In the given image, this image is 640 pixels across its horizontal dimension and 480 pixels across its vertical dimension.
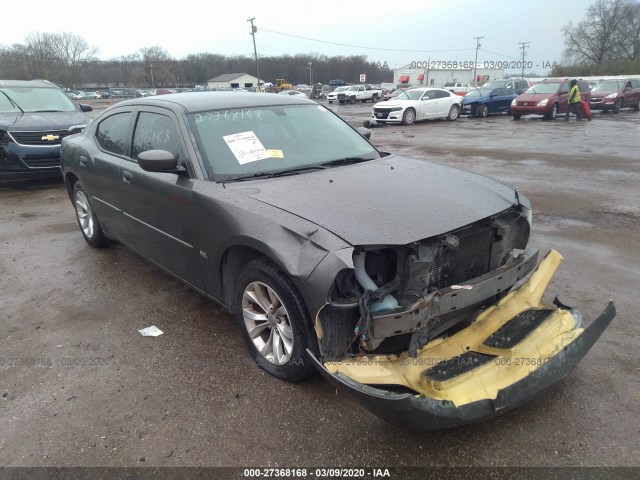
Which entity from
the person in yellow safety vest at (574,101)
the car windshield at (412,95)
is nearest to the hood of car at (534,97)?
the person in yellow safety vest at (574,101)

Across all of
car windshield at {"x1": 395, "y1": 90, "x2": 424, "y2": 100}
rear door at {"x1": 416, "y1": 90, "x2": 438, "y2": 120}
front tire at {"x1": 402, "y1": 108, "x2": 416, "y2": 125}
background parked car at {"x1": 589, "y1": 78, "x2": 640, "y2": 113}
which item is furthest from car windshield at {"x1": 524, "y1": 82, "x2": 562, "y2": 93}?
background parked car at {"x1": 589, "y1": 78, "x2": 640, "y2": 113}

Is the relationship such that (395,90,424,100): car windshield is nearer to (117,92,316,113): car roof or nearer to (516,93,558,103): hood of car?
(516,93,558,103): hood of car

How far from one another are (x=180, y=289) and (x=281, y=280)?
6.54ft

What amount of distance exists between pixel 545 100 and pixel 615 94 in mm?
7031

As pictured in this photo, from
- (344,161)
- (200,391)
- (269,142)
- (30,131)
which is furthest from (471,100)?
(200,391)

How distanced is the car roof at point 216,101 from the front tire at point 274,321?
1510 mm

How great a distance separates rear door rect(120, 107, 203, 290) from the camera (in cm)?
328

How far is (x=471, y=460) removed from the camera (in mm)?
2242

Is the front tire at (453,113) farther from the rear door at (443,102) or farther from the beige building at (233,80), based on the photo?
the beige building at (233,80)

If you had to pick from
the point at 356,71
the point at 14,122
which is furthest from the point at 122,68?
the point at 14,122

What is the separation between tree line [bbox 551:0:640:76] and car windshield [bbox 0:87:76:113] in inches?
2448

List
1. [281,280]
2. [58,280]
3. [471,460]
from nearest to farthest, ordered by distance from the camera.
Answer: [471,460]
[281,280]
[58,280]

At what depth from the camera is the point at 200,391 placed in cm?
281

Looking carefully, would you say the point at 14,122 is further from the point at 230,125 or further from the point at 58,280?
the point at 230,125
